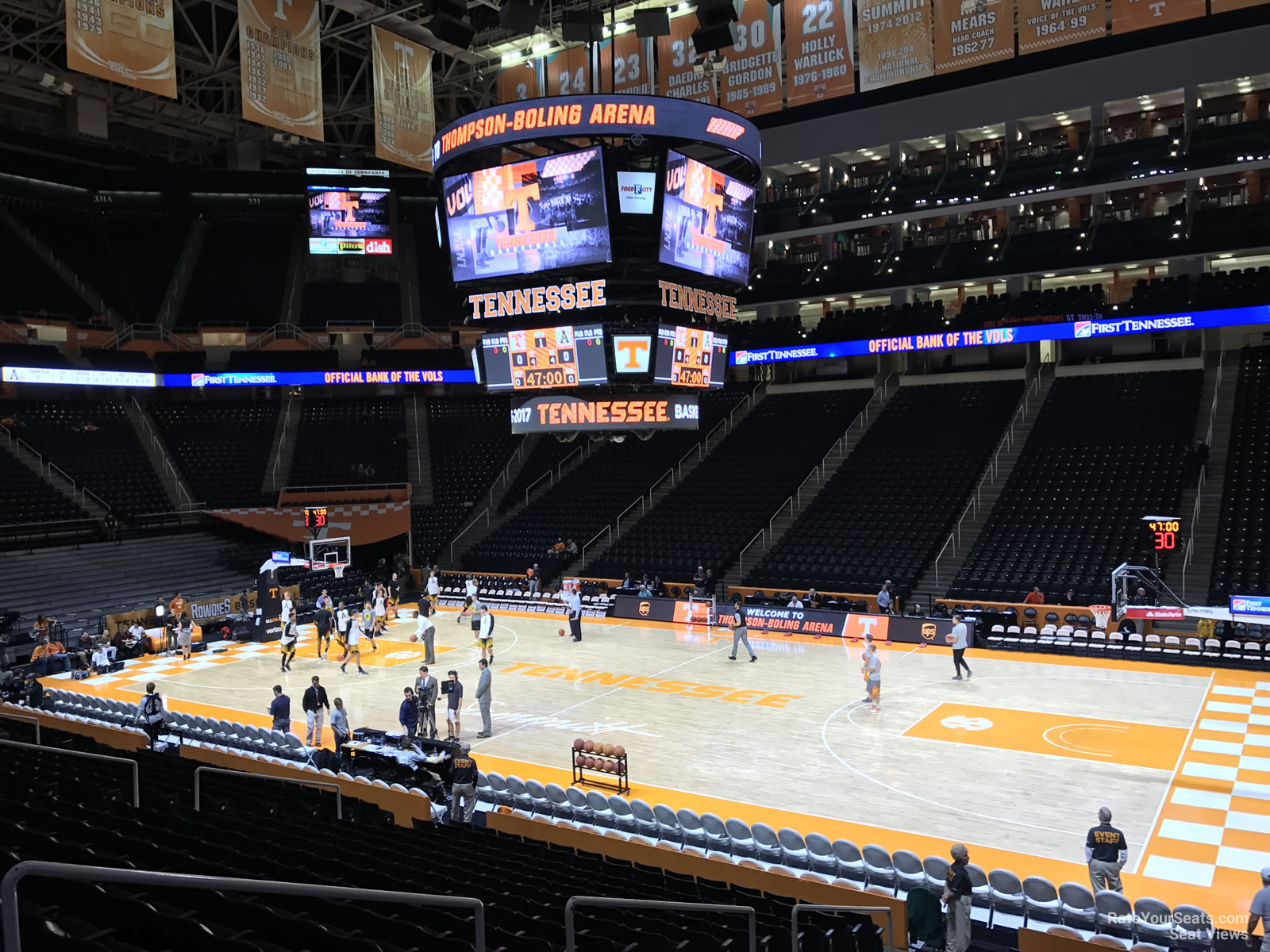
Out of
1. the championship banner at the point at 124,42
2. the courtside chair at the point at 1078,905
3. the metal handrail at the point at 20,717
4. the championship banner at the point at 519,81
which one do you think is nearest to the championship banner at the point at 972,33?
the championship banner at the point at 519,81

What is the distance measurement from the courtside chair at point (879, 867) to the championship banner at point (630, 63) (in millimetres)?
28309

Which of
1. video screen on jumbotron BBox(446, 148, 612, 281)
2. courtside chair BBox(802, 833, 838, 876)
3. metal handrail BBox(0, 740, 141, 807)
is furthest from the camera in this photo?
video screen on jumbotron BBox(446, 148, 612, 281)

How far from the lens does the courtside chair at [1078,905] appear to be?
350 inches

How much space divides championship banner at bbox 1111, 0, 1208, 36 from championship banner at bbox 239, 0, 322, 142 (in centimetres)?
2349

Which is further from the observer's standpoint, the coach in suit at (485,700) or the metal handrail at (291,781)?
the coach in suit at (485,700)

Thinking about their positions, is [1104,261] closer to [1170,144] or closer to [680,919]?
[1170,144]

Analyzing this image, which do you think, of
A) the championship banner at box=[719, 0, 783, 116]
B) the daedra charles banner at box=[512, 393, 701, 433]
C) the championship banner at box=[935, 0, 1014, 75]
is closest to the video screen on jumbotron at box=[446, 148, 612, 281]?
the daedra charles banner at box=[512, 393, 701, 433]

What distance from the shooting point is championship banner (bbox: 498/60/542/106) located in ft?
114

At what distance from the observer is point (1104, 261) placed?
3347 cm

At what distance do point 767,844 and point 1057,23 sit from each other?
2731 centimetres

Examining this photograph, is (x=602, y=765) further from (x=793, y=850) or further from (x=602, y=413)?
(x=602, y=413)

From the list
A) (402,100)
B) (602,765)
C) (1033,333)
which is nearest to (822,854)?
(602,765)

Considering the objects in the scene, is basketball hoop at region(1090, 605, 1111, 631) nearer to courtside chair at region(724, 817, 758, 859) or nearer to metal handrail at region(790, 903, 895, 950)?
courtside chair at region(724, 817, 758, 859)

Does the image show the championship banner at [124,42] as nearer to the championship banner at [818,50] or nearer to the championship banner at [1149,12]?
the championship banner at [818,50]
